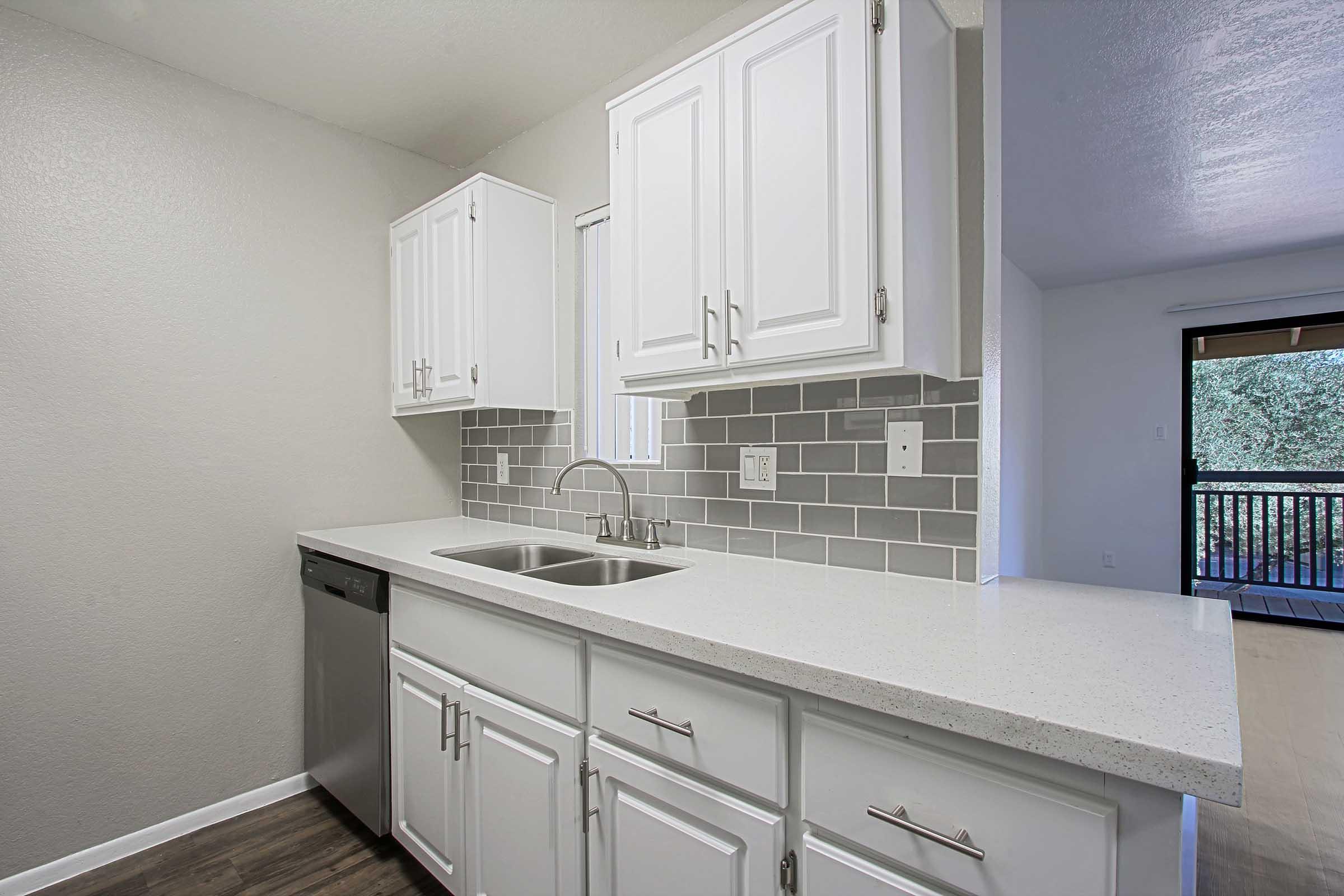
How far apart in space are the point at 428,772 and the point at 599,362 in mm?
1447

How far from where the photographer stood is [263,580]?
7.56 feet

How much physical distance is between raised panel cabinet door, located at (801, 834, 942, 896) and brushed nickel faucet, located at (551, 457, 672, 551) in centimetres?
111

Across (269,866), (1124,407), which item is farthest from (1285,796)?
(1124,407)

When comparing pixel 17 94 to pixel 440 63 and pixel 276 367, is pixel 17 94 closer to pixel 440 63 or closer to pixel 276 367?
pixel 276 367

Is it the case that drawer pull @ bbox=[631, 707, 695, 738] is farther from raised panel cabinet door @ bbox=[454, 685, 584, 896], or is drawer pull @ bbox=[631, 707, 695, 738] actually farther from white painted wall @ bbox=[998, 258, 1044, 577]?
white painted wall @ bbox=[998, 258, 1044, 577]

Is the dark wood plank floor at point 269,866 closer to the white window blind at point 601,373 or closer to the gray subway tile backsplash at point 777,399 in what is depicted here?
the white window blind at point 601,373

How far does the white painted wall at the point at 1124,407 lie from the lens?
4.97 m

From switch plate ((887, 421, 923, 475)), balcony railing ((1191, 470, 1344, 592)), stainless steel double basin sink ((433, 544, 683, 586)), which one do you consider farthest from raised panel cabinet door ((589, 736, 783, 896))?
balcony railing ((1191, 470, 1344, 592))

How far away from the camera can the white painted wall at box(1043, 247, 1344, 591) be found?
4.97m

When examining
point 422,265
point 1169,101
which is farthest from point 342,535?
point 1169,101

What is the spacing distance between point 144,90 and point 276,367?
0.97 meters

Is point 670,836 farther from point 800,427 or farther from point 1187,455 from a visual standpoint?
point 1187,455

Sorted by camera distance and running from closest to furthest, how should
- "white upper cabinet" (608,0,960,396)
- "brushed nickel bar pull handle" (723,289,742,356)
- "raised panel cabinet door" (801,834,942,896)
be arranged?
"raised panel cabinet door" (801,834,942,896) → "white upper cabinet" (608,0,960,396) → "brushed nickel bar pull handle" (723,289,742,356)

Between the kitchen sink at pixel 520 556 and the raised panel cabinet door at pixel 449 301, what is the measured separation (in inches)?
22.5
